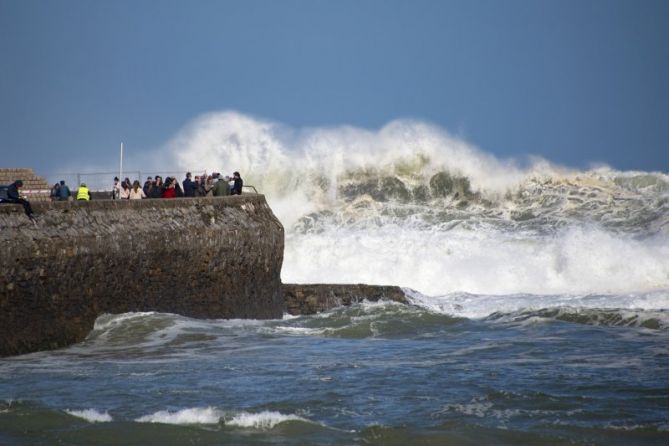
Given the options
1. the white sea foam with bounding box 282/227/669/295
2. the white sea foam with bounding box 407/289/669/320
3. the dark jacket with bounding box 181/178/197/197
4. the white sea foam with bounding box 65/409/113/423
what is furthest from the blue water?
the white sea foam with bounding box 282/227/669/295

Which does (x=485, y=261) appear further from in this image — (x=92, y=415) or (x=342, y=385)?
(x=92, y=415)

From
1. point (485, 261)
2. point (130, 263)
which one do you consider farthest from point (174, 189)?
point (485, 261)

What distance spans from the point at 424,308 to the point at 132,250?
6.35 m

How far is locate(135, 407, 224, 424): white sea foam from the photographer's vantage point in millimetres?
12672

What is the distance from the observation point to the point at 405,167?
44.5m

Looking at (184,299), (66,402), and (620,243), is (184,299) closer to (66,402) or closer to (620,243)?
(66,402)

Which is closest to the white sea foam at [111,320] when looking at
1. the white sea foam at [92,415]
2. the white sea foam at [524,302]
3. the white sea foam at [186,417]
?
the white sea foam at [92,415]

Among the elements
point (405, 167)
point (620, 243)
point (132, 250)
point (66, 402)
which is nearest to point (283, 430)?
point (66, 402)

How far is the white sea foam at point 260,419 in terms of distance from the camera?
494 inches

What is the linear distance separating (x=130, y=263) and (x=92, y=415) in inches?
252

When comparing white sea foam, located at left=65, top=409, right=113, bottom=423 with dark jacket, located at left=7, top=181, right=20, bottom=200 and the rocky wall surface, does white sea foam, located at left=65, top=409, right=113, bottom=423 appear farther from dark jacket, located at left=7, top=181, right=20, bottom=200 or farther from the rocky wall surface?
dark jacket, located at left=7, top=181, right=20, bottom=200

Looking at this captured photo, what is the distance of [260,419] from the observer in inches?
500

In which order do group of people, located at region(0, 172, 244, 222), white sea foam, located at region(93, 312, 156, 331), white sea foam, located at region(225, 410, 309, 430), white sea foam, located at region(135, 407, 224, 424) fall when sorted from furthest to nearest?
1. group of people, located at region(0, 172, 244, 222)
2. white sea foam, located at region(93, 312, 156, 331)
3. white sea foam, located at region(135, 407, 224, 424)
4. white sea foam, located at region(225, 410, 309, 430)

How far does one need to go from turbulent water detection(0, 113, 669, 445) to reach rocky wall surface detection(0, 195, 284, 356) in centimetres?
38
